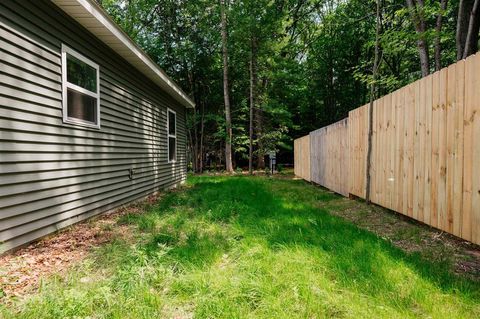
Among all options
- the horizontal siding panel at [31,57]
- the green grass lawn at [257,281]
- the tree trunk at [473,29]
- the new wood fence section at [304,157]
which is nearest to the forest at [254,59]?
the new wood fence section at [304,157]

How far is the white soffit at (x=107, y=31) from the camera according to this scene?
369 centimetres

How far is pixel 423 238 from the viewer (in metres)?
3.17

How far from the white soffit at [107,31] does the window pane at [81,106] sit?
100cm

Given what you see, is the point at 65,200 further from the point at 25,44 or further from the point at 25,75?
the point at 25,44

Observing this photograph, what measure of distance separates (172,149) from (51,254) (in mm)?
6645

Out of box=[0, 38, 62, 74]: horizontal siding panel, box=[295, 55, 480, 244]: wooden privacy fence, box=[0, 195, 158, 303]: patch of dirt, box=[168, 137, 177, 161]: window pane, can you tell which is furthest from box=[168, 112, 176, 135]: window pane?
box=[295, 55, 480, 244]: wooden privacy fence

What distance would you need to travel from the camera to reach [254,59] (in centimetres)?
1380

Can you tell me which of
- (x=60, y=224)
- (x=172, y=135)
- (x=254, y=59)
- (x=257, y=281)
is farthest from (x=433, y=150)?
(x=254, y=59)

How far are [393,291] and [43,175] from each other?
3.69 m

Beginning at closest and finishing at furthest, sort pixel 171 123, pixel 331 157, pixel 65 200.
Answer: pixel 65 200, pixel 331 157, pixel 171 123

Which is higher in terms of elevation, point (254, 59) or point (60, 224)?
point (254, 59)

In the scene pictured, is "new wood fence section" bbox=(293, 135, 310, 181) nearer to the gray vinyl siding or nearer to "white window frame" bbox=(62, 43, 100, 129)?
the gray vinyl siding

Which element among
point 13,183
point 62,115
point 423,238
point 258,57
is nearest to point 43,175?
point 13,183

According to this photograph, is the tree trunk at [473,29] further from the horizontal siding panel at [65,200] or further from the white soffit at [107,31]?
the horizontal siding panel at [65,200]
